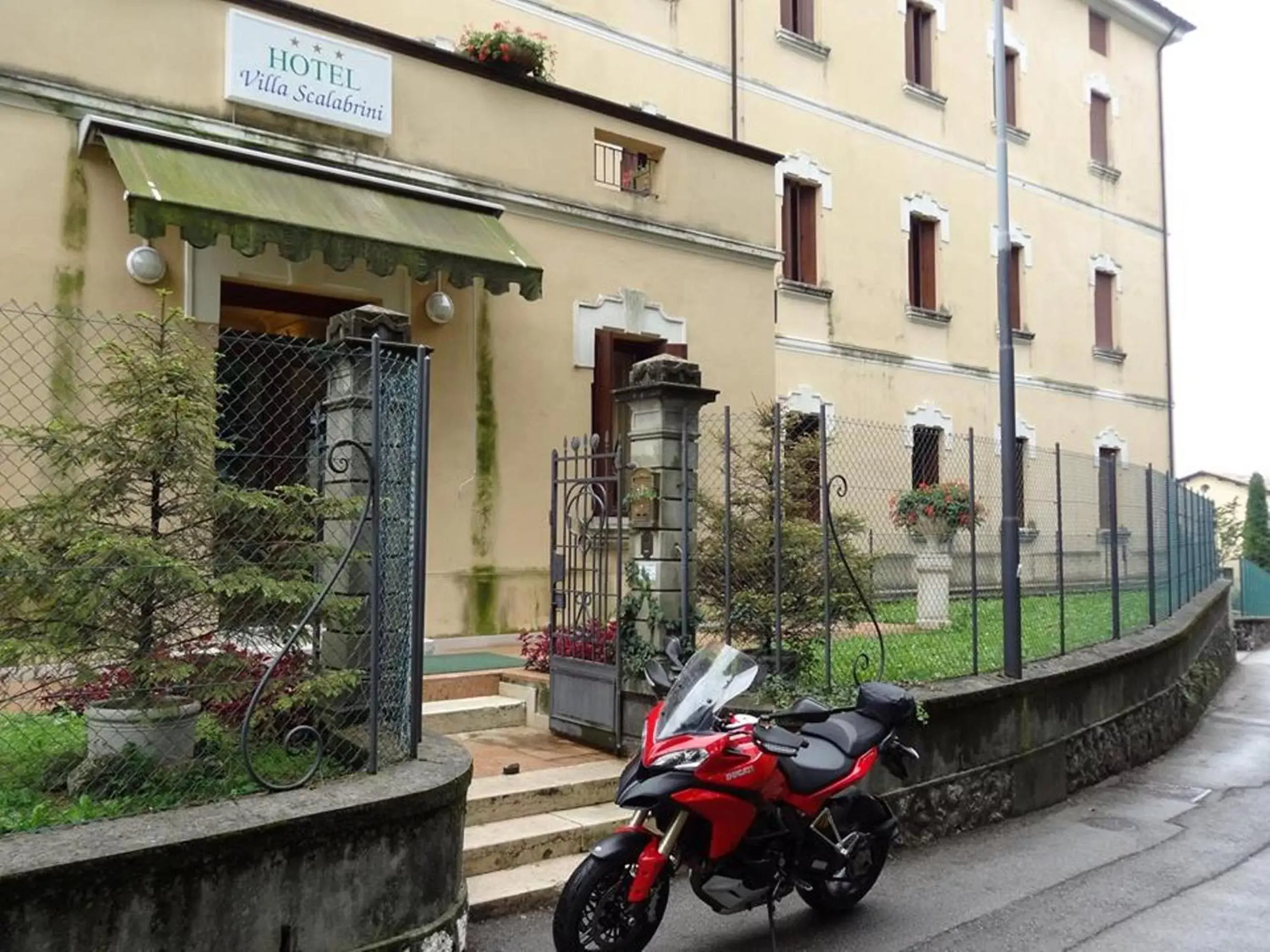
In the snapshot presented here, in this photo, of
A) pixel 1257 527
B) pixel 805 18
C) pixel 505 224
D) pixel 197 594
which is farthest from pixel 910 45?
pixel 1257 527

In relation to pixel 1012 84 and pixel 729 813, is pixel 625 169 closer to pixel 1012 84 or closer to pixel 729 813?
pixel 729 813

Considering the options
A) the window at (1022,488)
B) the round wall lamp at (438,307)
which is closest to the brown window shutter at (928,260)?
the window at (1022,488)

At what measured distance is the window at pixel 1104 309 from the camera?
826 inches

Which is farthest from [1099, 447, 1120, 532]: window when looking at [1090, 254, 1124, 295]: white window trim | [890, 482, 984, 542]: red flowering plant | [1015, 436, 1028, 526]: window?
[1090, 254, 1124, 295]: white window trim

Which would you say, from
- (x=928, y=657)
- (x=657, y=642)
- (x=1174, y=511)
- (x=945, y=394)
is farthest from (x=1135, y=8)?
(x=657, y=642)

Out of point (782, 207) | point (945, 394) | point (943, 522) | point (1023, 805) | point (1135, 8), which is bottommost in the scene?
point (1023, 805)

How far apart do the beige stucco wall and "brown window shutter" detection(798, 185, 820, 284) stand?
3943 mm

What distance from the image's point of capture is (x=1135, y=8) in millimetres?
21547

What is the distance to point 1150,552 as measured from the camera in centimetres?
1125

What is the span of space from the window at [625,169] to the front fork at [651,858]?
25.4ft

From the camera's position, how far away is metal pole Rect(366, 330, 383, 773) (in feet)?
14.8

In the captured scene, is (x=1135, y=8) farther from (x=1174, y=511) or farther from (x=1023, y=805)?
(x=1023, y=805)

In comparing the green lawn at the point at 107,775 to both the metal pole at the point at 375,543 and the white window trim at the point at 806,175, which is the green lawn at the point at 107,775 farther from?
the white window trim at the point at 806,175

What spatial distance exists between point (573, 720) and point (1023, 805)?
313 centimetres
